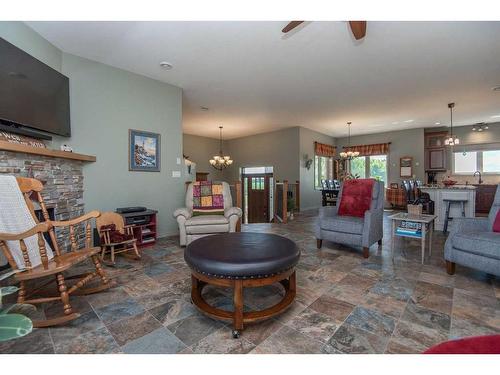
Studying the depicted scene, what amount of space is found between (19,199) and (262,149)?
693cm

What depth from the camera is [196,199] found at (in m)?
3.71

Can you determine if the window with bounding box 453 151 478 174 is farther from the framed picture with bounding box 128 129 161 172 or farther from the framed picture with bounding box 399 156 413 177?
the framed picture with bounding box 128 129 161 172

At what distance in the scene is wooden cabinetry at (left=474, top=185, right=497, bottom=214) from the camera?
250 inches

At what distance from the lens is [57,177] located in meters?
2.73

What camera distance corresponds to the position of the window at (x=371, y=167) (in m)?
8.18

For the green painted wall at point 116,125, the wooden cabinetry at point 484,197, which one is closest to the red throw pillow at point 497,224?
the green painted wall at point 116,125

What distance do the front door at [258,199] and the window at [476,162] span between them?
6.17 m

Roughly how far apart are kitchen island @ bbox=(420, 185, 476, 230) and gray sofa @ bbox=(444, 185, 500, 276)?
2169 millimetres

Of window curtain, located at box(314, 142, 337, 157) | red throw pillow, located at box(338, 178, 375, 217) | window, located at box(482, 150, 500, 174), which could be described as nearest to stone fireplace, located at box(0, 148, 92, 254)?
red throw pillow, located at box(338, 178, 375, 217)

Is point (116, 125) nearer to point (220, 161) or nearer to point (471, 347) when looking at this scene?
point (471, 347)

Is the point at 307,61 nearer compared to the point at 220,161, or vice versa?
the point at 307,61

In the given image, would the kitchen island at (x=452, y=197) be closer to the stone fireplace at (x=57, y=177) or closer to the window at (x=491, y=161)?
the window at (x=491, y=161)

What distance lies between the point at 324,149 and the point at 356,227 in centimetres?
585

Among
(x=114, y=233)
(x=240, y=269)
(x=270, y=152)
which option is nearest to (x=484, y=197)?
(x=270, y=152)
